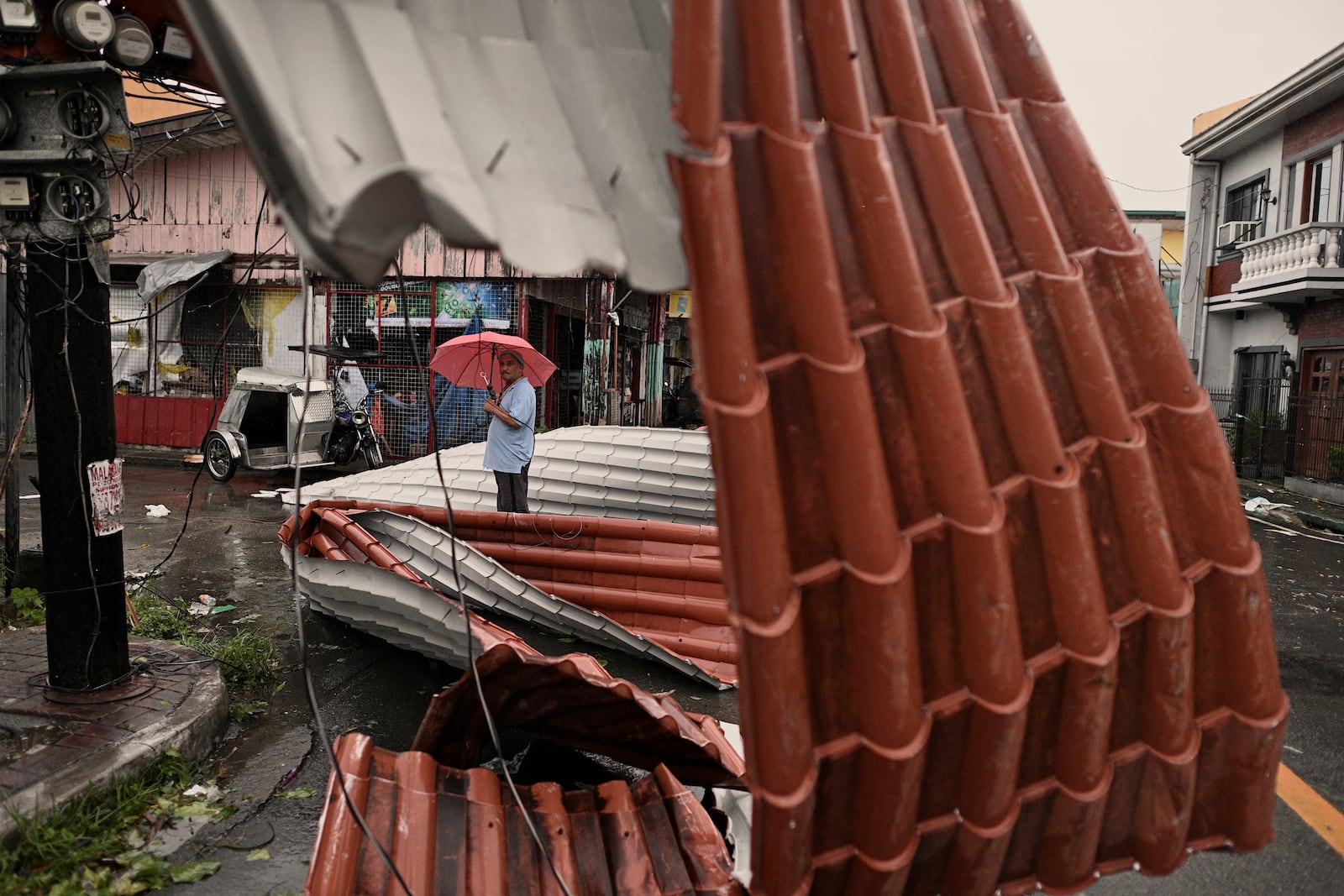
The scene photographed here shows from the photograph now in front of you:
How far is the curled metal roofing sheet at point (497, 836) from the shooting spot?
2.66m

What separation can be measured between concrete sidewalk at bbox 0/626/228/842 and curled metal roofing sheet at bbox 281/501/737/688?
3.05ft

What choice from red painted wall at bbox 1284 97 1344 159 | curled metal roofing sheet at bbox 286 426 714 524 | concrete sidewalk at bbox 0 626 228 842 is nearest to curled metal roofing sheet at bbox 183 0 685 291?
concrete sidewalk at bbox 0 626 228 842

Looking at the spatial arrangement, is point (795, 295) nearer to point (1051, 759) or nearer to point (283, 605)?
point (1051, 759)

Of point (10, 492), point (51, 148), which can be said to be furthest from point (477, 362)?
point (51, 148)

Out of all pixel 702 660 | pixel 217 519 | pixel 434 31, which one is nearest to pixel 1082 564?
pixel 434 31

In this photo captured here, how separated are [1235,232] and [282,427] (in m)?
20.7

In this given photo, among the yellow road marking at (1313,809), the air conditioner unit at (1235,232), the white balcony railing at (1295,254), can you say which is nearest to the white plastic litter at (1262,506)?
the white balcony railing at (1295,254)

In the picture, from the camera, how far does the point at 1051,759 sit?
5.92 feet

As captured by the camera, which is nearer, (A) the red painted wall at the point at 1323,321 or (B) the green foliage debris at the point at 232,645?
(B) the green foliage debris at the point at 232,645

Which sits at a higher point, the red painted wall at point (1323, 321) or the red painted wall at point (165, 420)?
the red painted wall at point (1323, 321)

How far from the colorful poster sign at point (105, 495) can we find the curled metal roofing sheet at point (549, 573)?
3.57 ft

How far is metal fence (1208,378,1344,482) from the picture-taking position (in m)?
15.7

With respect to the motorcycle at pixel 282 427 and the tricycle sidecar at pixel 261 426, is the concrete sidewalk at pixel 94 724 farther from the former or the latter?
the tricycle sidecar at pixel 261 426

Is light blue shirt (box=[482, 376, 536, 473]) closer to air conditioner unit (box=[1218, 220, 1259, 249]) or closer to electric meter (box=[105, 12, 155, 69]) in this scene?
electric meter (box=[105, 12, 155, 69])
